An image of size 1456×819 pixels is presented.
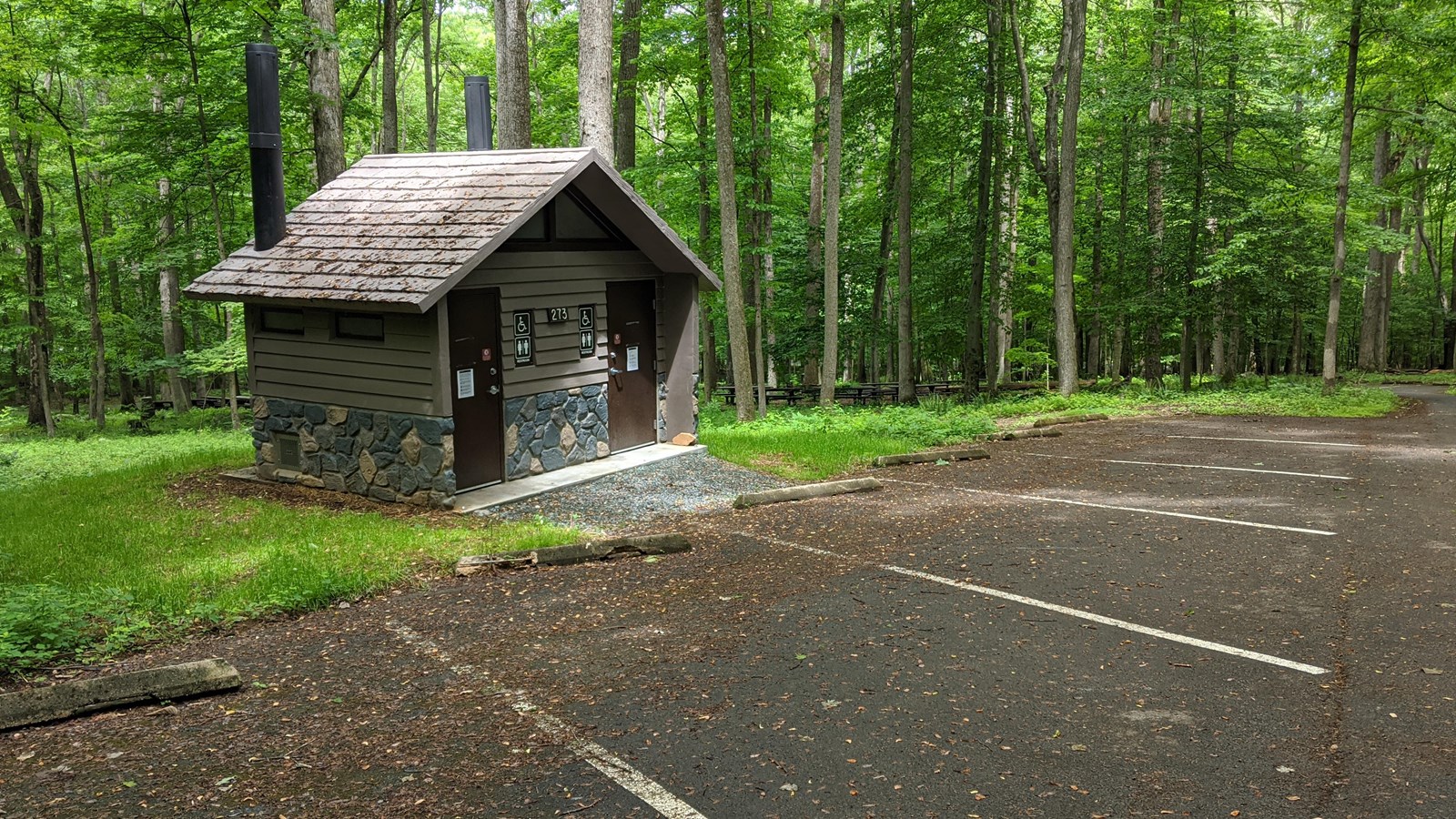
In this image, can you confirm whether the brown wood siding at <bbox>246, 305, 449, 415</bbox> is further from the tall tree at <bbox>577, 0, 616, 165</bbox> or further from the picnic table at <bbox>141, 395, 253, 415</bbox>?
the picnic table at <bbox>141, 395, 253, 415</bbox>

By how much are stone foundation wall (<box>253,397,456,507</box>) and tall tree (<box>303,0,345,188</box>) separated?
15.9ft

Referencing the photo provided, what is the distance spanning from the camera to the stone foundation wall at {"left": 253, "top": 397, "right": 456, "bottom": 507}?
969 centimetres

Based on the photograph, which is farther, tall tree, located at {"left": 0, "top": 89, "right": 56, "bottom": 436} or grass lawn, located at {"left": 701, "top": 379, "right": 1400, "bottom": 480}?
tall tree, located at {"left": 0, "top": 89, "right": 56, "bottom": 436}

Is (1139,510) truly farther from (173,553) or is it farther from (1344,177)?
(1344,177)

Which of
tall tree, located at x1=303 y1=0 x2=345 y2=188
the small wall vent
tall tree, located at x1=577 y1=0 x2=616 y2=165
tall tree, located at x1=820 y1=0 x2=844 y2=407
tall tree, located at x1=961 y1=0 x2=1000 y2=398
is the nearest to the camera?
the small wall vent

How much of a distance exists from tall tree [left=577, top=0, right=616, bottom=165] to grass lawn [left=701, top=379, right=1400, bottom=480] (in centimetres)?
483

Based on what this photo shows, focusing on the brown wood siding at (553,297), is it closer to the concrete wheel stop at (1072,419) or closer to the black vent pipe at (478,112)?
the black vent pipe at (478,112)

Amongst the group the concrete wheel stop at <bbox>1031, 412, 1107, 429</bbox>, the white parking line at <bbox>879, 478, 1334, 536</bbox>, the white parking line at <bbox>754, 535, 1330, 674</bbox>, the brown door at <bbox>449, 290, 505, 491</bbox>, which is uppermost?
the brown door at <bbox>449, 290, 505, 491</bbox>

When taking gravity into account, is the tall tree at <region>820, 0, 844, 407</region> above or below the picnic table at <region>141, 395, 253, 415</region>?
above

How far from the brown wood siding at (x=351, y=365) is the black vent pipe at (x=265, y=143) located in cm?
103

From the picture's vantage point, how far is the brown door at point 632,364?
12164 millimetres

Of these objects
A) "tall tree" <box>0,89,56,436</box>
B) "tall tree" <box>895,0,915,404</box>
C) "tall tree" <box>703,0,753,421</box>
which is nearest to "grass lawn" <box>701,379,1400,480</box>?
"tall tree" <box>895,0,915,404</box>

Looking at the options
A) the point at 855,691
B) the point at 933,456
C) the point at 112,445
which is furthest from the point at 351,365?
the point at 112,445

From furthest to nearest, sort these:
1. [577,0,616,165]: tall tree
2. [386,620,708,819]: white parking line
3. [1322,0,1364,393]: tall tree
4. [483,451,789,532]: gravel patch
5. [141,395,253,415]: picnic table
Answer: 1. [141,395,253,415]: picnic table
2. [1322,0,1364,393]: tall tree
3. [577,0,616,165]: tall tree
4. [483,451,789,532]: gravel patch
5. [386,620,708,819]: white parking line
